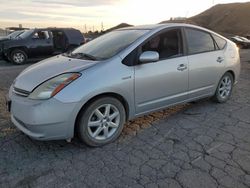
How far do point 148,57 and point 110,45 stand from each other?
74cm

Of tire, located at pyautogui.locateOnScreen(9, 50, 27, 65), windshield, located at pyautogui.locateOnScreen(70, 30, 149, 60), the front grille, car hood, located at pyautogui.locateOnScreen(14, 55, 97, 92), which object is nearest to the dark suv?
tire, located at pyautogui.locateOnScreen(9, 50, 27, 65)

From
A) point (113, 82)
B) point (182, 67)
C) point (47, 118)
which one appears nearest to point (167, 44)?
point (182, 67)

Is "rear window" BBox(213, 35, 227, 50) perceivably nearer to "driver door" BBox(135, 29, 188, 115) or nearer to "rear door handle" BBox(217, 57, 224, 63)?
"rear door handle" BBox(217, 57, 224, 63)

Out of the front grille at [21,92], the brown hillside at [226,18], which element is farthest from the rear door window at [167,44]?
the brown hillside at [226,18]

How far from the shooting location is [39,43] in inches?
510

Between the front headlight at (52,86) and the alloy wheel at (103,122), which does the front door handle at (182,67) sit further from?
the front headlight at (52,86)

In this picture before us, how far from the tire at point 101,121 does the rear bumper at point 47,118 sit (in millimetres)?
159

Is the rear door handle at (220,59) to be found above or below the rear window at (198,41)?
below

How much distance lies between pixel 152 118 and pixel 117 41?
1446mm

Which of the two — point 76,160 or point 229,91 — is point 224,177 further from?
point 229,91

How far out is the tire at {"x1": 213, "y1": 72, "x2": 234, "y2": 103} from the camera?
5439mm

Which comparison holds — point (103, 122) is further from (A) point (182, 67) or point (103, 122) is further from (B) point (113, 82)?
(A) point (182, 67)

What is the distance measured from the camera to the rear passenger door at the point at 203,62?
4695mm

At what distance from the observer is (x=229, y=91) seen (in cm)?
571
